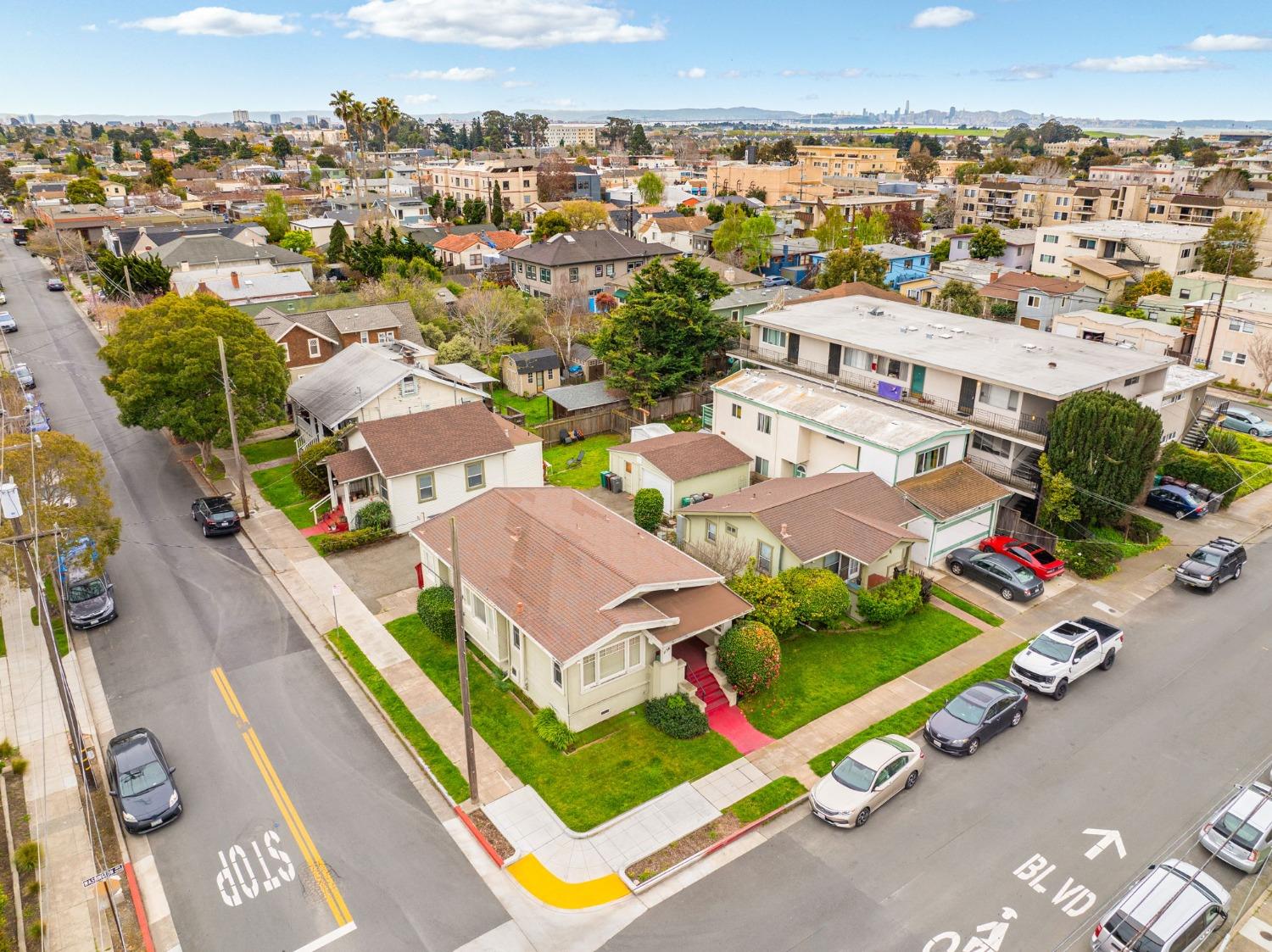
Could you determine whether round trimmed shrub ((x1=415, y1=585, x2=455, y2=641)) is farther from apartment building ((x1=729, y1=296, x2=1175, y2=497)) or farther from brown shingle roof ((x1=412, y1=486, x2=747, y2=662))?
apartment building ((x1=729, y1=296, x2=1175, y2=497))

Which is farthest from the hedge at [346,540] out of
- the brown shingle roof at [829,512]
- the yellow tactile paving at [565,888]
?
the yellow tactile paving at [565,888]

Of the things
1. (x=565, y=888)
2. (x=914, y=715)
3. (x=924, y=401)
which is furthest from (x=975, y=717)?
(x=924, y=401)

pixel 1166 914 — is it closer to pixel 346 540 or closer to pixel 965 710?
pixel 965 710

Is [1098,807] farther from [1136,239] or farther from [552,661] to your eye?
[1136,239]

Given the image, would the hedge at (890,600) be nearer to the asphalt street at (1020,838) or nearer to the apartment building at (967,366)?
the asphalt street at (1020,838)

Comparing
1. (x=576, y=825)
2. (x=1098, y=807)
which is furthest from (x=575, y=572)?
(x=1098, y=807)
